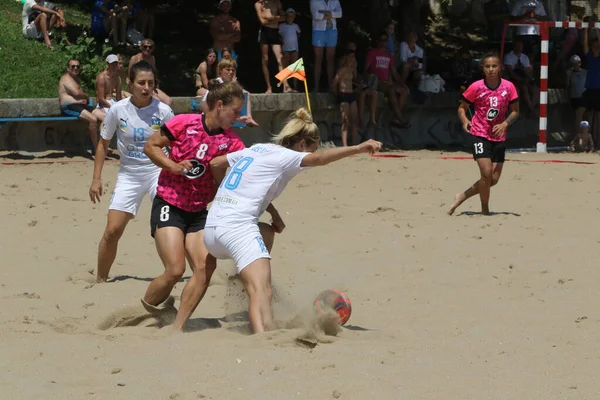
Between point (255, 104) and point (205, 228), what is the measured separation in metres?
10.4

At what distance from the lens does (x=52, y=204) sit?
1166cm

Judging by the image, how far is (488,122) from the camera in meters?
11.4

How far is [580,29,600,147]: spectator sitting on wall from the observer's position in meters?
19.6

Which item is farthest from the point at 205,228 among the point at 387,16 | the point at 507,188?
the point at 387,16

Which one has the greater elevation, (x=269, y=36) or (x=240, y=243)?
(x=269, y=36)

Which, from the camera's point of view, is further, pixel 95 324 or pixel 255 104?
pixel 255 104

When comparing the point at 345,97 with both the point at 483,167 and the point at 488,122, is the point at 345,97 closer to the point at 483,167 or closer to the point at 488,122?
the point at 488,122

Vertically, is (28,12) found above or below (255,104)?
above

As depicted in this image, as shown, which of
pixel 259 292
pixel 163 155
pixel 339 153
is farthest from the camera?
pixel 163 155

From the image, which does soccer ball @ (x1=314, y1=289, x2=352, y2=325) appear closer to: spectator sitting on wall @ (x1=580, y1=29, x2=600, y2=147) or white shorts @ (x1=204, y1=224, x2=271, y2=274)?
white shorts @ (x1=204, y1=224, x2=271, y2=274)

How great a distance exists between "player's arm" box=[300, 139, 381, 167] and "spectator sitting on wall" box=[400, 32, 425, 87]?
13.2 meters

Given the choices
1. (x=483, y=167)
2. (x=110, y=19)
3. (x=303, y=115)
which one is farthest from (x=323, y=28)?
(x=303, y=115)

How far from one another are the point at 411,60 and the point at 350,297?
1185 centimetres

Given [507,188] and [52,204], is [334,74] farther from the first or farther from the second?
[52,204]
